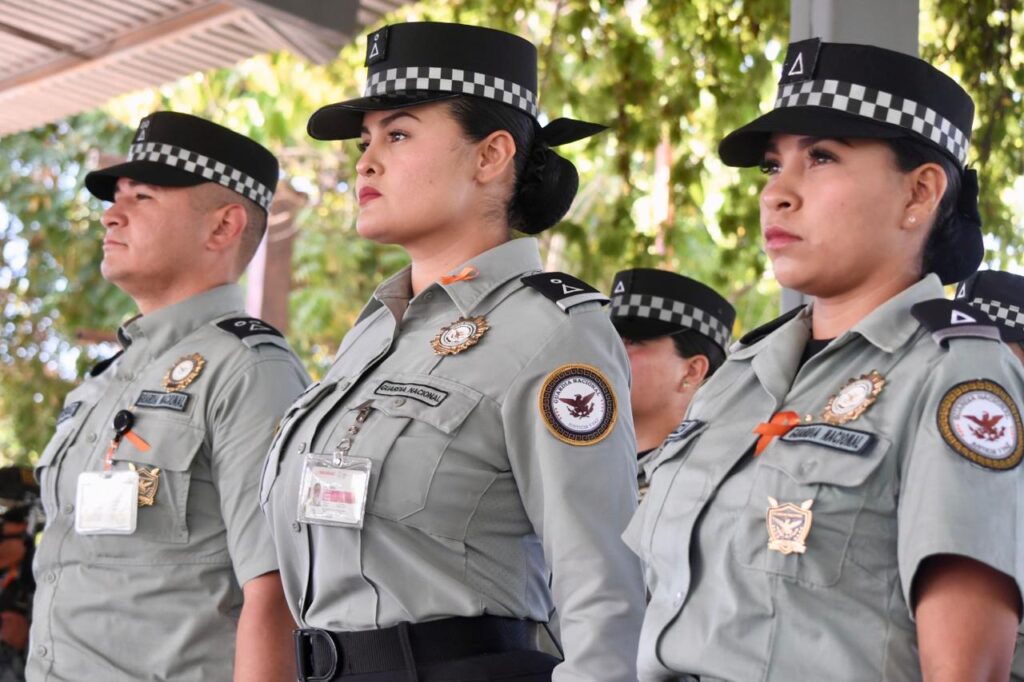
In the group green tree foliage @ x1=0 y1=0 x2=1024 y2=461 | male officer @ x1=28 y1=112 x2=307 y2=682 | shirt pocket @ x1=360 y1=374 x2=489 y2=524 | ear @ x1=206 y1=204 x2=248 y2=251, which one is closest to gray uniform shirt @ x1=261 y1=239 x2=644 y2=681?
shirt pocket @ x1=360 y1=374 x2=489 y2=524

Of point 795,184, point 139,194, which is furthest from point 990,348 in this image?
point 139,194

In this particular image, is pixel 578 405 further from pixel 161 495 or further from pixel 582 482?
pixel 161 495

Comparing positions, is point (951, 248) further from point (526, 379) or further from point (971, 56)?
point (971, 56)

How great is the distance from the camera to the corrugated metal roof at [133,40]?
183 inches

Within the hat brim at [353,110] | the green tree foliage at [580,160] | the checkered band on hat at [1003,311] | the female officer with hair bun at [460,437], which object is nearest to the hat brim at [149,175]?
the hat brim at [353,110]

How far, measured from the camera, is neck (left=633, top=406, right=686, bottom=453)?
150 inches

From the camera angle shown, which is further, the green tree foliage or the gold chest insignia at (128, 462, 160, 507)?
the green tree foliage

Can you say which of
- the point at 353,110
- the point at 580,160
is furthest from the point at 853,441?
the point at 580,160

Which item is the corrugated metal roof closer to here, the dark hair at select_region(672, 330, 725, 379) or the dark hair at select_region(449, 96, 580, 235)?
the dark hair at select_region(672, 330, 725, 379)

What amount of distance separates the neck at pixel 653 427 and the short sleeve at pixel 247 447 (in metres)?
1.04

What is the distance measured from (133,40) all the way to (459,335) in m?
3.20

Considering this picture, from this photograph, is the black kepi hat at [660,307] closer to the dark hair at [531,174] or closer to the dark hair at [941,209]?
the dark hair at [531,174]

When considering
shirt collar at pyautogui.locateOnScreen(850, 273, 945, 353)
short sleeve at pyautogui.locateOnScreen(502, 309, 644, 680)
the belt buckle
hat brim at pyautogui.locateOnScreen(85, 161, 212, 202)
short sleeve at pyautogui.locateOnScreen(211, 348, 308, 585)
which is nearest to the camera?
shirt collar at pyautogui.locateOnScreen(850, 273, 945, 353)

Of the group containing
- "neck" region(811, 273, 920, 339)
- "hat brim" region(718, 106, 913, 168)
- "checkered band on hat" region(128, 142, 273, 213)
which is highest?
"checkered band on hat" region(128, 142, 273, 213)
